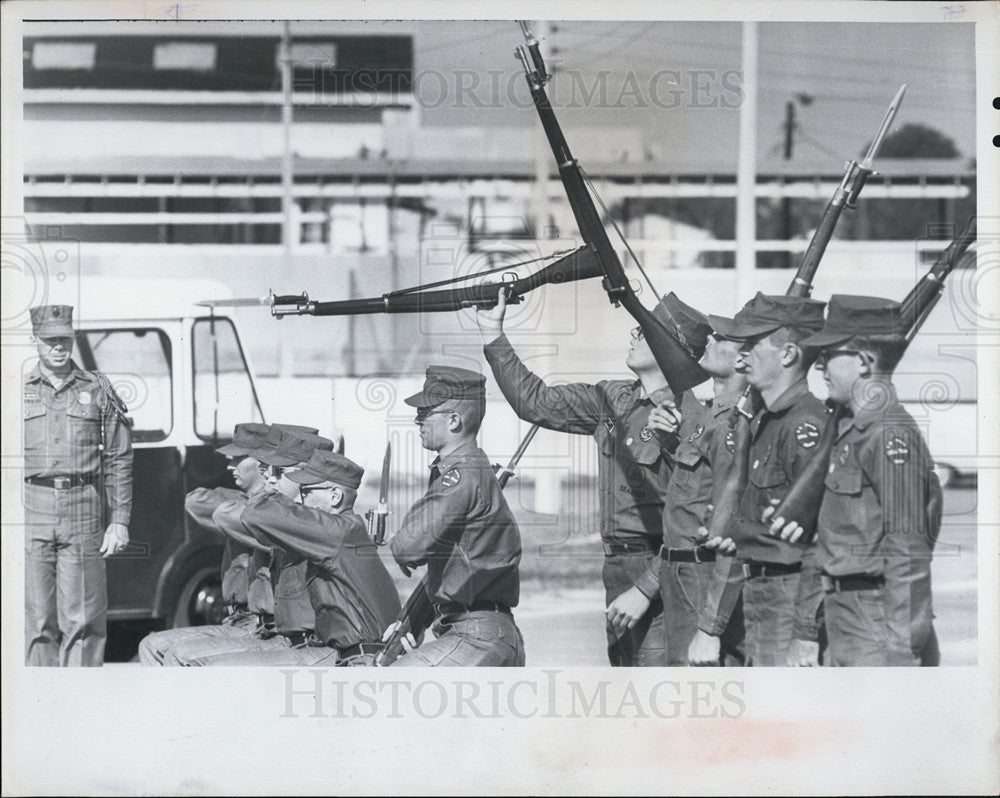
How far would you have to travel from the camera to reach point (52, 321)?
4.51 meters

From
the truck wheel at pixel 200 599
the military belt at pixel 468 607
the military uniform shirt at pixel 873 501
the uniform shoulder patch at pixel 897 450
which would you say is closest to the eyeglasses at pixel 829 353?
the military uniform shirt at pixel 873 501

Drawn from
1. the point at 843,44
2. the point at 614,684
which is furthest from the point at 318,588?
the point at 843,44

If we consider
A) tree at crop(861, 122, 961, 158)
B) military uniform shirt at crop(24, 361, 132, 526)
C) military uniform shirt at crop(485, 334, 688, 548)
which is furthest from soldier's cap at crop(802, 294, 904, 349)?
military uniform shirt at crop(24, 361, 132, 526)

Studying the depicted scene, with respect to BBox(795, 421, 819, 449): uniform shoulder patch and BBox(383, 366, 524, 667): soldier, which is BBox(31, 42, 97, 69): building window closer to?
BBox(383, 366, 524, 667): soldier

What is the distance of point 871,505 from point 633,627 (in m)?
0.85

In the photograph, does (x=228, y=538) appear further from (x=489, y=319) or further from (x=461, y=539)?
(x=489, y=319)

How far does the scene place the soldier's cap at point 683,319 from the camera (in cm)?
445

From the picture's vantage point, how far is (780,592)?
14.3ft

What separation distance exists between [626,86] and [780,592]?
169cm

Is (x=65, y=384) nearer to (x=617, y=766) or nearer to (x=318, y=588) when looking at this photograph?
(x=318, y=588)

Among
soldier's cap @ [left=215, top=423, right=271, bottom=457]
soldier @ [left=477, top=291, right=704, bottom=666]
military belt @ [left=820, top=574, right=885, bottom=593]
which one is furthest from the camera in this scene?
soldier's cap @ [left=215, top=423, right=271, bottom=457]

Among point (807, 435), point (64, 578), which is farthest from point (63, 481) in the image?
point (807, 435)

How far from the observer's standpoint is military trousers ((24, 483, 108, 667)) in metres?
4.52

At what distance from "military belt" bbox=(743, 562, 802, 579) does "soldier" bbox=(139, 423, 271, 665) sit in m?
1.60
